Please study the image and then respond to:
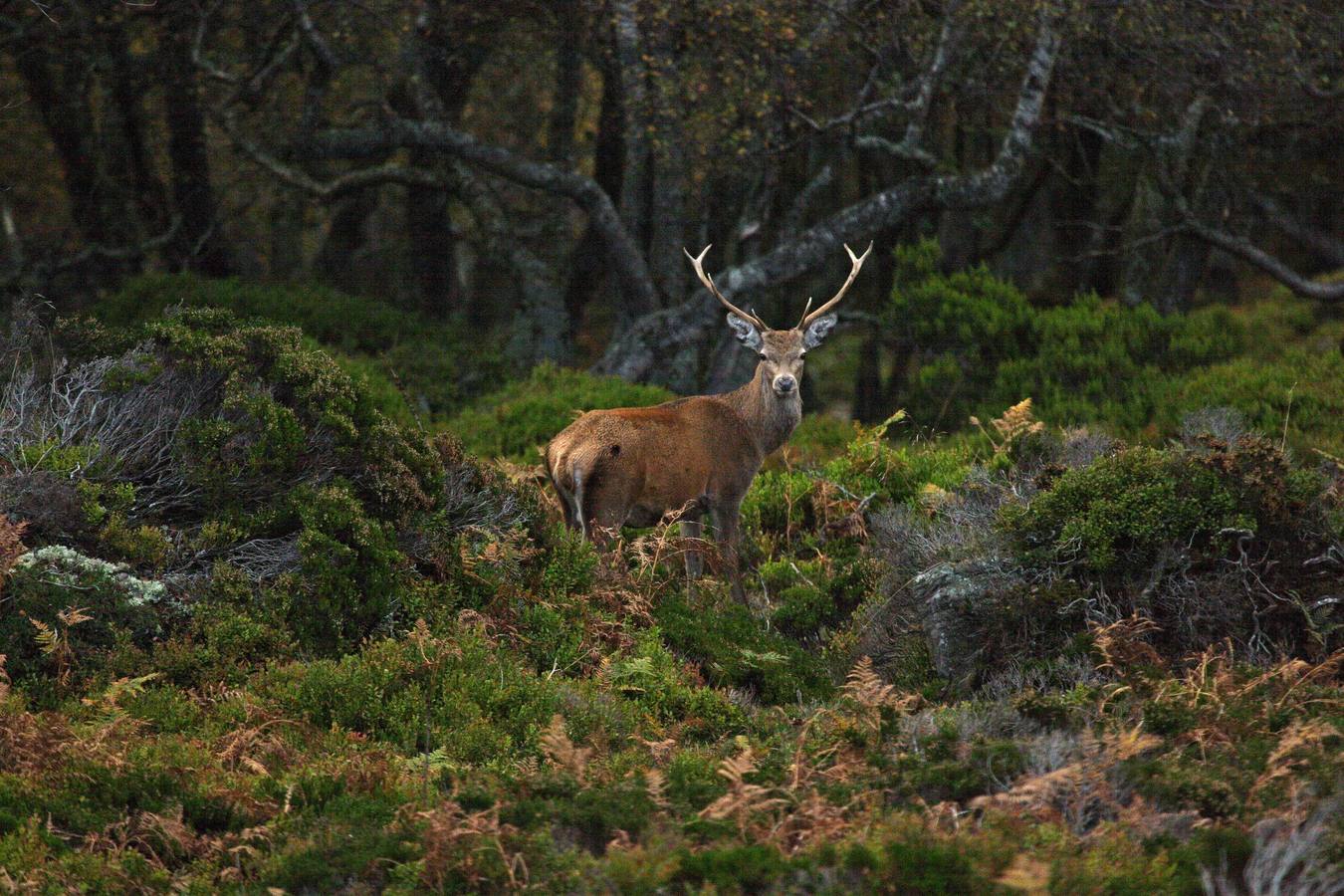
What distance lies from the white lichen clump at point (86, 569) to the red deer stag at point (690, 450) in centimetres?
287

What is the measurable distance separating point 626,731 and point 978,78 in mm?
10824

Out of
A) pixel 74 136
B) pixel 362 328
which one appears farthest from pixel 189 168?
pixel 362 328

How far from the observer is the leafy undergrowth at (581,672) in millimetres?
5617

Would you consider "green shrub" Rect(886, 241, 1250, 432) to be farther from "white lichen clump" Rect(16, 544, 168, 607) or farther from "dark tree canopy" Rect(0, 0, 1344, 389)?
"white lichen clump" Rect(16, 544, 168, 607)

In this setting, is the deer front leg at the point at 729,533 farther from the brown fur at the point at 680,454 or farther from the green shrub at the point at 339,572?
the green shrub at the point at 339,572

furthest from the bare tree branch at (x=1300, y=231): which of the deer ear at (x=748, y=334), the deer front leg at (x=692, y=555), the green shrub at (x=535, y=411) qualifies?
the deer front leg at (x=692, y=555)

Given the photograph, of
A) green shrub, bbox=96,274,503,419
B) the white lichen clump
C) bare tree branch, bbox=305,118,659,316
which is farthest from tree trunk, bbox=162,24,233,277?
the white lichen clump

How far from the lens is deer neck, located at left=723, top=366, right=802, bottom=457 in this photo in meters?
11.0

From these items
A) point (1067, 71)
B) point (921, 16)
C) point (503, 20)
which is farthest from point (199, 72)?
point (1067, 71)

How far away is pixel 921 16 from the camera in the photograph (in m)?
15.6

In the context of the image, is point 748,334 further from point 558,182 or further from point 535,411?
point 558,182

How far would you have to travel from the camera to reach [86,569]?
7605 millimetres

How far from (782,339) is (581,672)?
11.6ft

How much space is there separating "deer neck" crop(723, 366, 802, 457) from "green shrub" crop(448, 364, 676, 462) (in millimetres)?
2209
